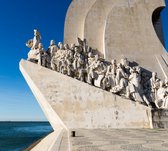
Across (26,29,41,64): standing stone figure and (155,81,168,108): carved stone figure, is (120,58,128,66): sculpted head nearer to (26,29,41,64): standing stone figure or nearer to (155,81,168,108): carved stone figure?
(155,81,168,108): carved stone figure

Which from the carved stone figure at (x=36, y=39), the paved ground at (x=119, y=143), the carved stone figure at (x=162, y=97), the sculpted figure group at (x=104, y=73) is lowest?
the paved ground at (x=119, y=143)

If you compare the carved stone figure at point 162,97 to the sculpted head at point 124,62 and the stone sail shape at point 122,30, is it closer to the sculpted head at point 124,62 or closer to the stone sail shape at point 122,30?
the sculpted head at point 124,62

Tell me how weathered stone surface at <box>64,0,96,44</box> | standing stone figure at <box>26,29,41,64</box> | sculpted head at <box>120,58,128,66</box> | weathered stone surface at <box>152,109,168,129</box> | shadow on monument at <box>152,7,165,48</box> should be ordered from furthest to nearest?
1. shadow on monument at <box>152,7,165,48</box>
2. weathered stone surface at <box>64,0,96,44</box>
3. sculpted head at <box>120,58,128,66</box>
4. standing stone figure at <box>26,29,41,64</box>
5. weathered stone surface at <box>152,109,168,129</box>

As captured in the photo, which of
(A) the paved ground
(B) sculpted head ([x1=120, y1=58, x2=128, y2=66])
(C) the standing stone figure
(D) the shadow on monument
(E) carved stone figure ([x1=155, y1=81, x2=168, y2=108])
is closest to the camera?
(A) the paved ground

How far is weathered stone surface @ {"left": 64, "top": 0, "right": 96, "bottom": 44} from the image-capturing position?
11336 mm

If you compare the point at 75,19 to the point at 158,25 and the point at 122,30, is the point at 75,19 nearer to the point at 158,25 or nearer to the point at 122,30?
the point at 122,30

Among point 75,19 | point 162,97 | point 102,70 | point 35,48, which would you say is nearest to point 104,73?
point 102,70

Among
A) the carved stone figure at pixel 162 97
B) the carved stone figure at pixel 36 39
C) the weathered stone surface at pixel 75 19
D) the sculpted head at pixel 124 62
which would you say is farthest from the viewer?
the weathered stone surface at pixel 75 19

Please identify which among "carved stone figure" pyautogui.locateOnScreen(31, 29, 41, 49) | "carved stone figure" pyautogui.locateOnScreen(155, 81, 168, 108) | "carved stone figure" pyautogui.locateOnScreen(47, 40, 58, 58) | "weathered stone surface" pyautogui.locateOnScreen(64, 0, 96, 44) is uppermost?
"weathered stone surface" pyautogui.locateOnScreen(64, 0, 96, 44)

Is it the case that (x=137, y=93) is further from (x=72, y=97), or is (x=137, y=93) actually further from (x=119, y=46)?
(x=119, y=46)

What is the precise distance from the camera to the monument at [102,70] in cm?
750

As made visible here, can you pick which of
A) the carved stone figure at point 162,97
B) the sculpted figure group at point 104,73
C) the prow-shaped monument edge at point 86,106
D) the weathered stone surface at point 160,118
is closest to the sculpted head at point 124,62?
the sculpted figure group at point 104,73

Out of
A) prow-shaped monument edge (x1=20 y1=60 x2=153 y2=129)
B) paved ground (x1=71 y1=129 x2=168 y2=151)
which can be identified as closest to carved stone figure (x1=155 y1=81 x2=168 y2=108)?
prow-shaped monument edge (x1=20 y1=60 x2=153 y2=129)

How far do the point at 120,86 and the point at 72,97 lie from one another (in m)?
1.59
